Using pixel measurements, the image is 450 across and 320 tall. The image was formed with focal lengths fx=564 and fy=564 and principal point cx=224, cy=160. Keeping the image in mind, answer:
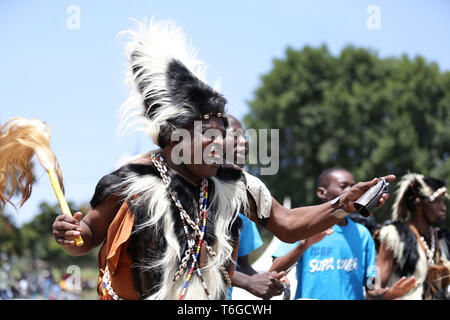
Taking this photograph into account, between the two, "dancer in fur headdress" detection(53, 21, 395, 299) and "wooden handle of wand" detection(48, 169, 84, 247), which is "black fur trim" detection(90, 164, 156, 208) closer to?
"dancer in fur headdress" detection(53, 21, 395, 299)

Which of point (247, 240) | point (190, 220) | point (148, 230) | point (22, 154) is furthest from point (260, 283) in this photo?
point (22, 154)

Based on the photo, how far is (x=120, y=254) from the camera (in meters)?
2.90

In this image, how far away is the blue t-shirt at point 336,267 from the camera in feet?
15.6

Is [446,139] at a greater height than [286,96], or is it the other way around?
[286,96]

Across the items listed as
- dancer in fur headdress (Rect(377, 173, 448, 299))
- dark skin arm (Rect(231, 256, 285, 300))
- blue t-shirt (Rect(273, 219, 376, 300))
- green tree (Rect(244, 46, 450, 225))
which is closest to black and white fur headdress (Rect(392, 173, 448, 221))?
dancer in fur headdress (Rect(377, 173, 448, 299))

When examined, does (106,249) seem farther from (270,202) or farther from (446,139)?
(446,139)

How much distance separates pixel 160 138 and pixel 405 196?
3764 mm

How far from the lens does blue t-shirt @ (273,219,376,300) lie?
Result: 477cm

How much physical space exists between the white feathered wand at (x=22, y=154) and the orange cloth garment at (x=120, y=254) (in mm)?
443

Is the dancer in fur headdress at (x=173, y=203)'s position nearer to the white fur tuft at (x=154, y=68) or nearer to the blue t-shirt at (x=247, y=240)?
the white fur tuft at (x=154, y=68)

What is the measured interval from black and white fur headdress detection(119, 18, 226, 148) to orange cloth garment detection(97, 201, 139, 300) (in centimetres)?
50

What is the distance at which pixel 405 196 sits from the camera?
605 centimetres

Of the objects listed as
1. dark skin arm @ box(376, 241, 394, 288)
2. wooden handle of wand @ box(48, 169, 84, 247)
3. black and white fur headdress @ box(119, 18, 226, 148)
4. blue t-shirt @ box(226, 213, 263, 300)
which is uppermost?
black and white fur headdress @ box(119, 18, 226, 148)
